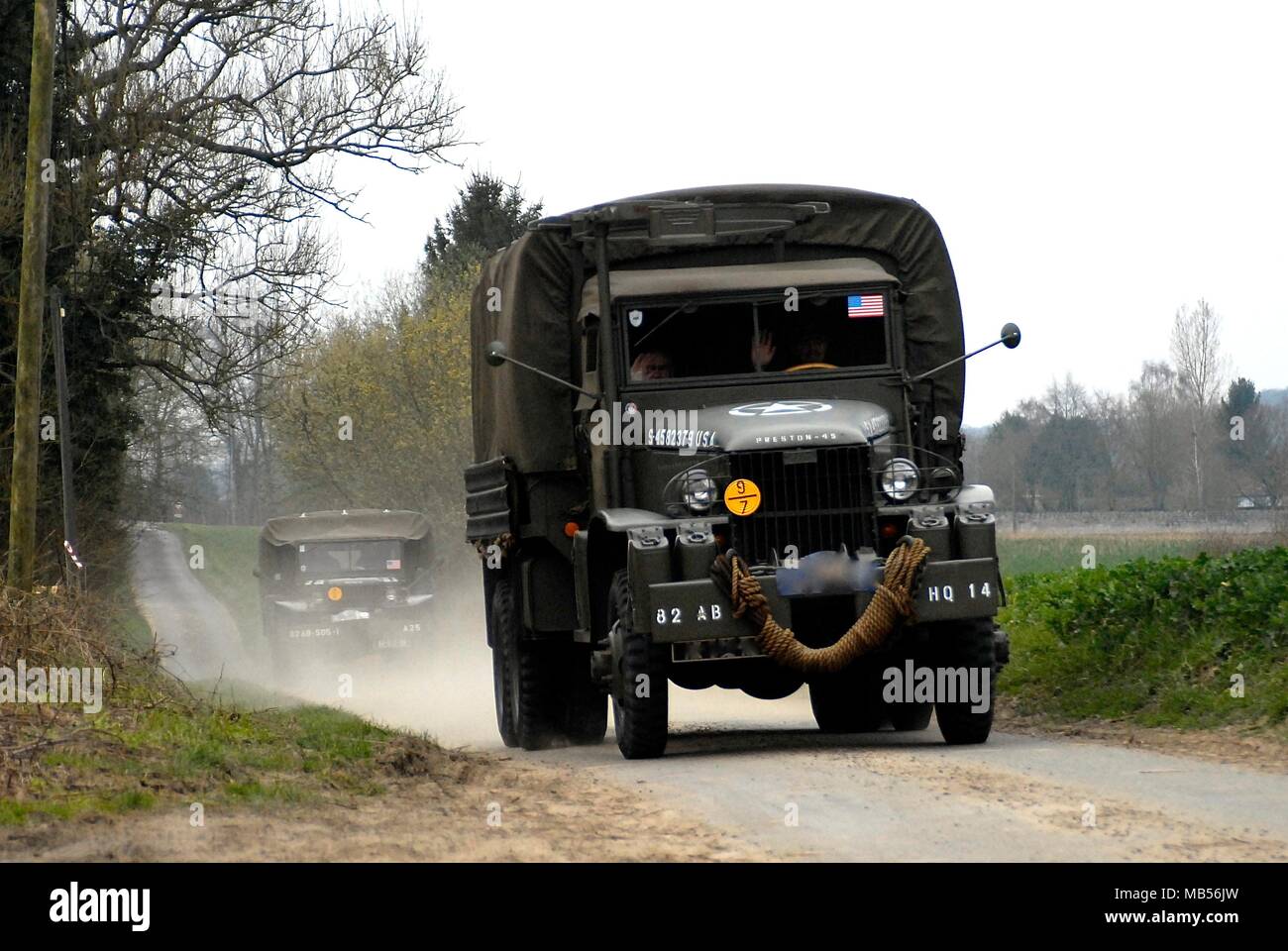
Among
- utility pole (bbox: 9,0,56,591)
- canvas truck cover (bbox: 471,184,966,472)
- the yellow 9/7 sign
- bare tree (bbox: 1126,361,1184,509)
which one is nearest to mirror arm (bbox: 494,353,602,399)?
canvas truck cover (bbox: 471,184,966,472)

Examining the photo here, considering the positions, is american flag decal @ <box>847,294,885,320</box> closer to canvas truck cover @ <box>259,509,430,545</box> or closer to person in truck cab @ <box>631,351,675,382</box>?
person in truck cab @ <box>631,351,675,382</box>

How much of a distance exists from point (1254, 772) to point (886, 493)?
289cm

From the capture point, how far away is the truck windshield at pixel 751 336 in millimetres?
13094

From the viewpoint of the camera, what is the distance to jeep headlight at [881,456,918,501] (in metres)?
12.1

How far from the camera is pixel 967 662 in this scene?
39.2ft

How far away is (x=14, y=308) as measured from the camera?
93.5 ft

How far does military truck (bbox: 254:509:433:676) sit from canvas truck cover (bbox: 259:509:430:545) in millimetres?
15

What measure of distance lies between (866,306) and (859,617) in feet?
8.75

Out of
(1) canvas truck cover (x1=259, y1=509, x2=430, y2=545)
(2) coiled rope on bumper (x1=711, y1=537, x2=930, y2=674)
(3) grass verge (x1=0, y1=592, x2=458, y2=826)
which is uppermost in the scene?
(1) canvas truck cover (x1=259, y1=509, x2=430, y2=545)

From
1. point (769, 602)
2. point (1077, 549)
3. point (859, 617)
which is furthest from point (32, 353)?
point (1077, 549)

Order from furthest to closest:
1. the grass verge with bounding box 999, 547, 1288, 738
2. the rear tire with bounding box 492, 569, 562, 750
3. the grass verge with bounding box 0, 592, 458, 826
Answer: the rear tire with bounding box 492, 569, 562, 750, the grass verge with bounding box 999, 547, 1288, 738, the grass verge with bounding box 0, 592, 458, 826

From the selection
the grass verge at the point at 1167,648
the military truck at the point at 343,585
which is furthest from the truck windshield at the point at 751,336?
the military truck at the point at 343,585

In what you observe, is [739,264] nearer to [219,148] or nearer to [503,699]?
[503,699]
